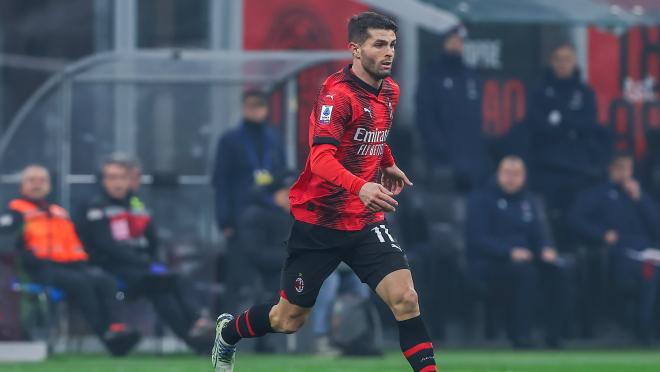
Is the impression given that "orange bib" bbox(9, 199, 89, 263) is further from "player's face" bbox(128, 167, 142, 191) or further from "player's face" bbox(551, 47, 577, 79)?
"player's face" bbox(551, 47, 577, 79)

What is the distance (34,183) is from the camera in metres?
13.5

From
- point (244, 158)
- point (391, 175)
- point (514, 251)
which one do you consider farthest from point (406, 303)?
point (514, 251)

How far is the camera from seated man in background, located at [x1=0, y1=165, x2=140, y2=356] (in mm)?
13375

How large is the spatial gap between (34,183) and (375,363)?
9.84 ft

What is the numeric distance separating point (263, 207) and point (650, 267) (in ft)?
11.8

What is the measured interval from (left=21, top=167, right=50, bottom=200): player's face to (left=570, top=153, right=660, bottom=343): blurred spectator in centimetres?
463

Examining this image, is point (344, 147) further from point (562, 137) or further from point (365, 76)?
point (562, 137)

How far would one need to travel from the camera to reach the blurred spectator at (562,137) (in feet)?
49.9

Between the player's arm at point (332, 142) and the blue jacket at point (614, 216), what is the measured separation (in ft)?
22.7

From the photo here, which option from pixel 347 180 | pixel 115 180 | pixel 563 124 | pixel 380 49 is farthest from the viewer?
pixel 563 124

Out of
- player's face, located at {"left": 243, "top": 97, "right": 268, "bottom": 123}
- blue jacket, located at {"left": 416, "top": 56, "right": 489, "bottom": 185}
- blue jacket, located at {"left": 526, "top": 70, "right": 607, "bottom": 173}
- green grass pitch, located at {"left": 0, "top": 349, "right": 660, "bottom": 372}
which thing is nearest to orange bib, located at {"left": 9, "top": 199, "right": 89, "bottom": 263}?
green grass pitch, located at {"left": 0, "top": 349, "right": 660, "bottom": 372}

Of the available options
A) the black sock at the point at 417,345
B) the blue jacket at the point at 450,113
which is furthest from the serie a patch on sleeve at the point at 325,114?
the blue jacket at the point at 450,113

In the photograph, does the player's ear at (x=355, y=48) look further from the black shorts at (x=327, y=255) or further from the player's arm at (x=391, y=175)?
the black shorts at (x=327, y=255)

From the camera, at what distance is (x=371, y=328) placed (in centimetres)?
1352
